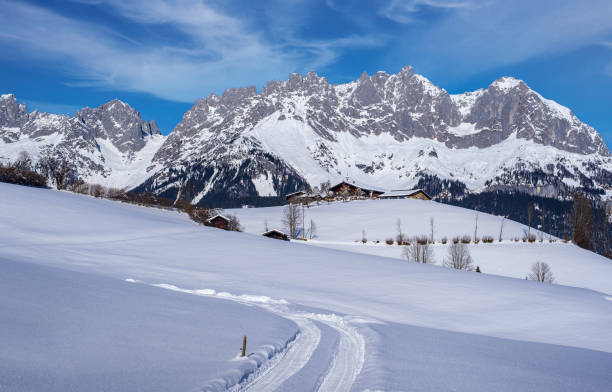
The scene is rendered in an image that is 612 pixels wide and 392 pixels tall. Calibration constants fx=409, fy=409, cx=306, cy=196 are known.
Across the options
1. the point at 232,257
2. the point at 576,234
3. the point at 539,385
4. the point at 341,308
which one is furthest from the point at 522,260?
the point at 539,385

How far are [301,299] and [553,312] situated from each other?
15.5m

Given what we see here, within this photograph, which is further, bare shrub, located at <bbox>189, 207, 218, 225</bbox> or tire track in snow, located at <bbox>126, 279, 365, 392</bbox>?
bare shrub, located at <bbox>189, 207, 218, 225</bbox>

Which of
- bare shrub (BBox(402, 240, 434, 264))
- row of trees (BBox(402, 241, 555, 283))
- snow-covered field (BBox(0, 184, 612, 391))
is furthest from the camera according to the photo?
bare shrub (BBox(402, 240, 434, 264))

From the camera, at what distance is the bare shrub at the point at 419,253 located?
68125mm

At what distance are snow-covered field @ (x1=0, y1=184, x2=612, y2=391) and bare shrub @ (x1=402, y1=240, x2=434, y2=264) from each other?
29976mm

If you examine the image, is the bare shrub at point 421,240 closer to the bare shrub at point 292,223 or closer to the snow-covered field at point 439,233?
Result: the snow-covered field at point 439,233

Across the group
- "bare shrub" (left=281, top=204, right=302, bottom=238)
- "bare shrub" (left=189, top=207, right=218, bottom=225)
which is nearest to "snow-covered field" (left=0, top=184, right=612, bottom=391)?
"bare shrub" (left=189, top=207, right=218, bottom=225)

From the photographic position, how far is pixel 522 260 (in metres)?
68.6

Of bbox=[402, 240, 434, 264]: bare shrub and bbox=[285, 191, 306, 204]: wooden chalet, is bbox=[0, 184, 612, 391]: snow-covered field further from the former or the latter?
bbox=[285, 191, 306, 204]: wooden chalet

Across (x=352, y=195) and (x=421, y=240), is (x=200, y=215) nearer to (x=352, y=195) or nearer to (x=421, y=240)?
(x=421, y=240)

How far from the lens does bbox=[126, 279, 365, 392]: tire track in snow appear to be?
1002cm

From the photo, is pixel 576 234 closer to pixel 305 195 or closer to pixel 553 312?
pixel 553 312

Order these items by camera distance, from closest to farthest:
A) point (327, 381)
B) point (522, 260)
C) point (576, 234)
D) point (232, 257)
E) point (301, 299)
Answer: point (327, 381)
point (301, 299)
point (232, 257)
point (522, 260)
point (576, 234)

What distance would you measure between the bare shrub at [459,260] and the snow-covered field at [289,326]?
1142 inches
